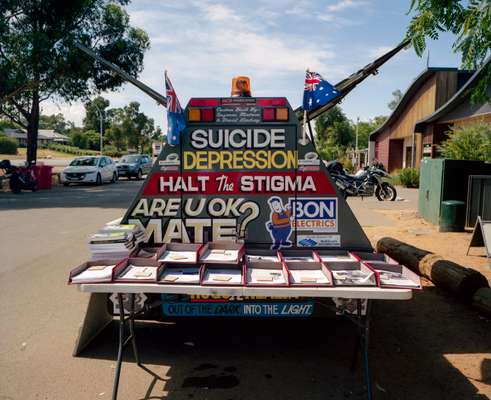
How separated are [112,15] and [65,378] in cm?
2358

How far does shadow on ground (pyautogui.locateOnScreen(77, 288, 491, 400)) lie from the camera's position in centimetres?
363

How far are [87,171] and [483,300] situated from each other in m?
22.3

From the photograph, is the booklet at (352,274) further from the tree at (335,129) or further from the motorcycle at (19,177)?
the tree at (335,129)

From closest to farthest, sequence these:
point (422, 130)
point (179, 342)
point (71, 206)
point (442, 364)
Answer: point (442, 364) < point (179, 342) < point (71, 206) < point (422, 130)

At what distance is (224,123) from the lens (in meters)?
4.33

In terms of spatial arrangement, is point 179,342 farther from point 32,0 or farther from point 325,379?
point 32,0

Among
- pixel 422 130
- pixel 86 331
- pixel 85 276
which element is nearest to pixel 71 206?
pixel 86 331

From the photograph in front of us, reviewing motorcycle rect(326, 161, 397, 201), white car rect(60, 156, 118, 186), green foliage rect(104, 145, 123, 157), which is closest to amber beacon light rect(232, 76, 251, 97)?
motorcycle rect(326, 161, 397, 201)

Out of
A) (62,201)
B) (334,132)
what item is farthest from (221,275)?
(334,132)

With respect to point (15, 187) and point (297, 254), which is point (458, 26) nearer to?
point (297, 254)

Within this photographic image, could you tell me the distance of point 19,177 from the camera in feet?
A: 64.8

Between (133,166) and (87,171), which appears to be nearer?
(87,171)

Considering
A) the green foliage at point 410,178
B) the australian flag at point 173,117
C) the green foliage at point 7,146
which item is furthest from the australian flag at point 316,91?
the green foliage at point 7,146

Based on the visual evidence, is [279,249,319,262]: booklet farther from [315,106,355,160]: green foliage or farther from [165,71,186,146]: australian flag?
[315,106,355,160]: green foliage
